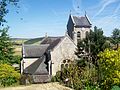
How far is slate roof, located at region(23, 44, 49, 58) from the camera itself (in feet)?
154

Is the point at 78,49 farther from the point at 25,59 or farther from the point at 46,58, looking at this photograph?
the point at 25,59

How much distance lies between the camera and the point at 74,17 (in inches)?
2069

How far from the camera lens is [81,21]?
5275cm

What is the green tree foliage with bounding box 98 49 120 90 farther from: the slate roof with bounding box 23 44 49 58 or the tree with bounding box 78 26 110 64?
the slate roof with bounding box 23 44 49 58

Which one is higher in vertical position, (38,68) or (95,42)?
(95,42)

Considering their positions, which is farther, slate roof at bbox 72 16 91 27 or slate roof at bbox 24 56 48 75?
slate roof at bbox 72 16 91 27

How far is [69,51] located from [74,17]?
11412 mm

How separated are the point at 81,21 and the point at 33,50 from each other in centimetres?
1083

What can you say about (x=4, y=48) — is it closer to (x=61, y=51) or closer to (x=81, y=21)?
(x=61, y=51)

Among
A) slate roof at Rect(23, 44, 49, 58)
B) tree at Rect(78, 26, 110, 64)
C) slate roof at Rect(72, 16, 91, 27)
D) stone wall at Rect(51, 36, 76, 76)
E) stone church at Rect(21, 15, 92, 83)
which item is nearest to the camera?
stone church at Rect(21, 15, 92, 83)

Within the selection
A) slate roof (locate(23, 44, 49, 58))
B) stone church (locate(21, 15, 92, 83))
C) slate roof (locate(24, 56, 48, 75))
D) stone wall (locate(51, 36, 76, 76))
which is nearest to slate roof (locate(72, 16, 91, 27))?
stone church (locate(21, 15, 92, 83))

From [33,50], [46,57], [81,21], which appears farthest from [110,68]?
[81,21]

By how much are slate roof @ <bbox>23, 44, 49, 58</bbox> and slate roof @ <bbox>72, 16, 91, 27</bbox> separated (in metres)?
8.04

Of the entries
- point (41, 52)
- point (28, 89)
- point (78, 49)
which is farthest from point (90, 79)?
point (41, 52)
